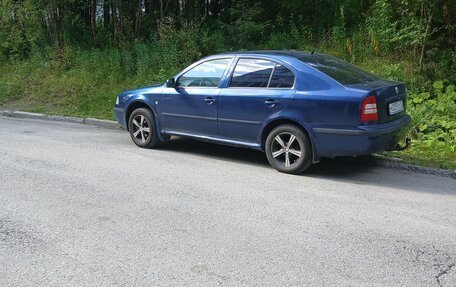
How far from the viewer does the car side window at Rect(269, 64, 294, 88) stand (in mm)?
6520

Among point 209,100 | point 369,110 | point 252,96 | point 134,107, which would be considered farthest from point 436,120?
point 134,107

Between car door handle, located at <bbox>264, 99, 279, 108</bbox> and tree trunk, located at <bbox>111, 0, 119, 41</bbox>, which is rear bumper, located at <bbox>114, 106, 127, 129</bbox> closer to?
car door handle, located at <bbox>264, 99, 279, 108</bbox>

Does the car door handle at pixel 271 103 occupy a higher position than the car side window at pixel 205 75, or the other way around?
the car side window at pixel 205 75

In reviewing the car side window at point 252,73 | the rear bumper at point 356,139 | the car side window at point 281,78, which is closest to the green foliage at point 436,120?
the rear bumper at point 356,139

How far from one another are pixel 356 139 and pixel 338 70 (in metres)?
1.16

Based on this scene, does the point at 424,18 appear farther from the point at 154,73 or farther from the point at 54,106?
the point at 54,106

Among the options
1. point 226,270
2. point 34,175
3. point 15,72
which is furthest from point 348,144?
point 15,72

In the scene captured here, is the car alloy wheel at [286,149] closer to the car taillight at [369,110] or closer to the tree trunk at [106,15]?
the car taillight at [369,110]

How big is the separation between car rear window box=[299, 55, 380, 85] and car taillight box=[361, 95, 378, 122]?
1.45ft

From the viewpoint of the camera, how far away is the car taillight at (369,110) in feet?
19.3

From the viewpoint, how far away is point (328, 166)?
703cm

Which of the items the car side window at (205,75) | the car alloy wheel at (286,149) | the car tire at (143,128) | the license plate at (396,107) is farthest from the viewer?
the car tire at (143,128)

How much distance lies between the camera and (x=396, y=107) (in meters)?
6.43

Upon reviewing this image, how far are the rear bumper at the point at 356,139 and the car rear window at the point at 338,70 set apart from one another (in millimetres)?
679
